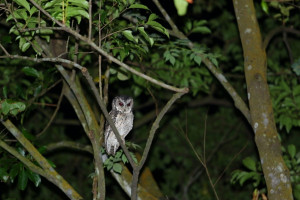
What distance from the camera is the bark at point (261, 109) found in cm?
331

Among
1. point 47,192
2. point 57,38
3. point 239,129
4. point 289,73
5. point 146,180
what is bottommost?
point 47,192

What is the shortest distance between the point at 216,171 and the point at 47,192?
3106 millimetres

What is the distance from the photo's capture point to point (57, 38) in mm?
4086

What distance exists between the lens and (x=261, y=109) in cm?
349

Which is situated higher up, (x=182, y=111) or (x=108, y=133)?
(x=108, y=133)

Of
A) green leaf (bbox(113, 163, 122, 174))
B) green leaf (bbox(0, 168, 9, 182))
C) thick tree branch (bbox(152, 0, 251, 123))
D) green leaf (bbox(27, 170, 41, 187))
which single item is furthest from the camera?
thick tree branch (bbox(152, 0, 251, 123))

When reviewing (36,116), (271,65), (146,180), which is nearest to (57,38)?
(146,180)

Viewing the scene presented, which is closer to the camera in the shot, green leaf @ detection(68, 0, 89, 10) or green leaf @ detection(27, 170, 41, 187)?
green leaf @ detection(68, 0, 89, 10)

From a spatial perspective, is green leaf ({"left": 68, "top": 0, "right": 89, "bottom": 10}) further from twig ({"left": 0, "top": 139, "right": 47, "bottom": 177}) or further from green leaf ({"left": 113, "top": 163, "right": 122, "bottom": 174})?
twig ({"left": 0, "top": 139, "right": 47, "bottom": 177})

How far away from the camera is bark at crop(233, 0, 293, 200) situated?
331cm

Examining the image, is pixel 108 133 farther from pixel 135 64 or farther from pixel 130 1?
pixel 130 1

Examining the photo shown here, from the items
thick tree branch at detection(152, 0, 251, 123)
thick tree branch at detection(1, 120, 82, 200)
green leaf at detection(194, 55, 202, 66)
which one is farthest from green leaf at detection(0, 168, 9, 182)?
thick tree branch at detection(152, 0, 251, 123)

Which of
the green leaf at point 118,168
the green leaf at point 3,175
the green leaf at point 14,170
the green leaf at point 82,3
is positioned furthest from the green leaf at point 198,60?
the green leaf at point 3,175

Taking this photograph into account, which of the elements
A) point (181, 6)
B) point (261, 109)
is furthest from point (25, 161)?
point (181, 6)
